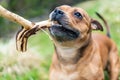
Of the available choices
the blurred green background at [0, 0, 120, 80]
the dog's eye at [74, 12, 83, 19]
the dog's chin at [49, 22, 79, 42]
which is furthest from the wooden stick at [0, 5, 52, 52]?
the blurred green background at [0, 0, 120, 80]

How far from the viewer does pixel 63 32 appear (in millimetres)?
5965

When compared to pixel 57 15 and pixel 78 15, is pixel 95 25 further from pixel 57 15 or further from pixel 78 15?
pixel 57 15

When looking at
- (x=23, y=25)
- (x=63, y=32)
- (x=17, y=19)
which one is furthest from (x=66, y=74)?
(x=17, y=19)

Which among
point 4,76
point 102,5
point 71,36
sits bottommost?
point 4,76

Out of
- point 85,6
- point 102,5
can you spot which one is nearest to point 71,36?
point 102,5

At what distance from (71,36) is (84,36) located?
9.8 inches

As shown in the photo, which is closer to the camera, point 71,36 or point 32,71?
point 71,36

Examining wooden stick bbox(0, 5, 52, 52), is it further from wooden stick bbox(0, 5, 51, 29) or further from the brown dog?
the brown dog

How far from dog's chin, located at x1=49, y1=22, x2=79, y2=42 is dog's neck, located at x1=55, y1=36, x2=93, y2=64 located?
1.09 ft

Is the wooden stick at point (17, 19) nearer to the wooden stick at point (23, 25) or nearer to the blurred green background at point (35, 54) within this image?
the wooden stick at point (23, 25)

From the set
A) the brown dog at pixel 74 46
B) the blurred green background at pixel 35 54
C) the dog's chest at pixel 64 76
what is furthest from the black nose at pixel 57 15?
the blurred green background at pixel 35 54

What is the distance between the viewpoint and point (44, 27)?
6.06m

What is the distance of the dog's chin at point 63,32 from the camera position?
19.5 feet

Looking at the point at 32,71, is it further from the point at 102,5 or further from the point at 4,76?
the point at 102,5
